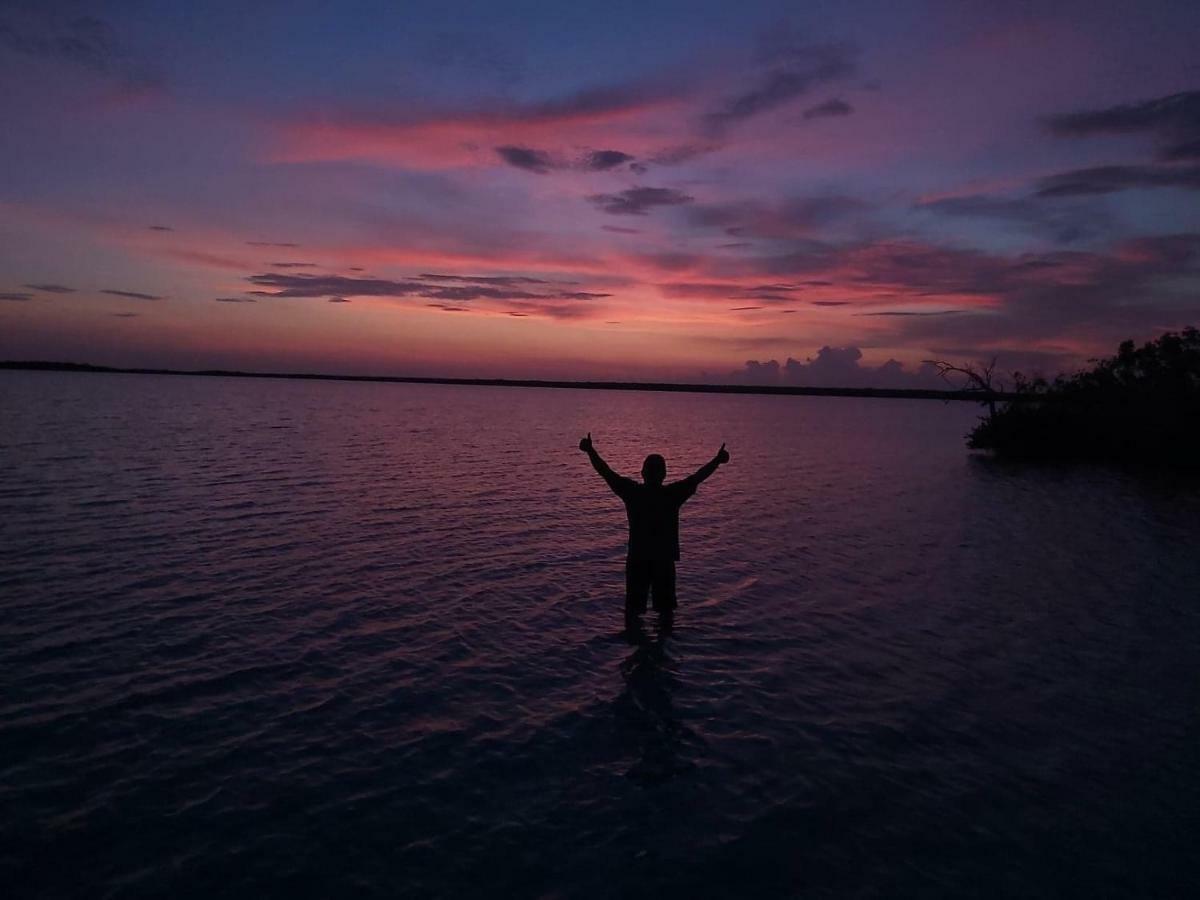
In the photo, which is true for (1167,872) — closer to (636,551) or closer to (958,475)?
(636,551)

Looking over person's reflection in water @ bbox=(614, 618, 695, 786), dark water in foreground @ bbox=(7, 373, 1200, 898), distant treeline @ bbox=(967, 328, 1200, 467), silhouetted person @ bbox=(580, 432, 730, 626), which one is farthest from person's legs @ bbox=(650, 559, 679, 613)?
distant treeline @ bbox=(967, 328, 1200, 467)

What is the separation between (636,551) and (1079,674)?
7929mm

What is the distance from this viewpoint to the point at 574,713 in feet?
33.3

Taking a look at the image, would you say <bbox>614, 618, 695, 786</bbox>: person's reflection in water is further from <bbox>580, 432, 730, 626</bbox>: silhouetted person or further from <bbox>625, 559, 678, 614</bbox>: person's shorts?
<bbox>580, 432, 730, 626</bbox>: silhouetted person

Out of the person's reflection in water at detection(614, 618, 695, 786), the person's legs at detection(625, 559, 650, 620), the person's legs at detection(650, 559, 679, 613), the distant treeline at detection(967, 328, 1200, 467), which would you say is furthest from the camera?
the distant treeline at detection(967, 328, 1200, 467)

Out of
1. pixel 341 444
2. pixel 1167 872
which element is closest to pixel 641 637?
pixel 1167 872

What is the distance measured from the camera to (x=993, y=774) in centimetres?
866

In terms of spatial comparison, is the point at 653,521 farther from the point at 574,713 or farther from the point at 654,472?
the point at 574,713

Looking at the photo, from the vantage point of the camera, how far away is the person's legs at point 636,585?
13.2m

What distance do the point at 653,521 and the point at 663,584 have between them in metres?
1.37

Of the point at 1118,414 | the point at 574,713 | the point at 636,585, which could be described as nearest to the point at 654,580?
the point at 636,585

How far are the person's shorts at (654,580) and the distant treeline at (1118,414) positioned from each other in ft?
165

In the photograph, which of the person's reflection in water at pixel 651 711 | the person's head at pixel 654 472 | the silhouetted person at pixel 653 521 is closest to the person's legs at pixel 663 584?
the silhouetted person at pixel 653 521

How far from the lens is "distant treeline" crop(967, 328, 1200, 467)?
47.8 metres
